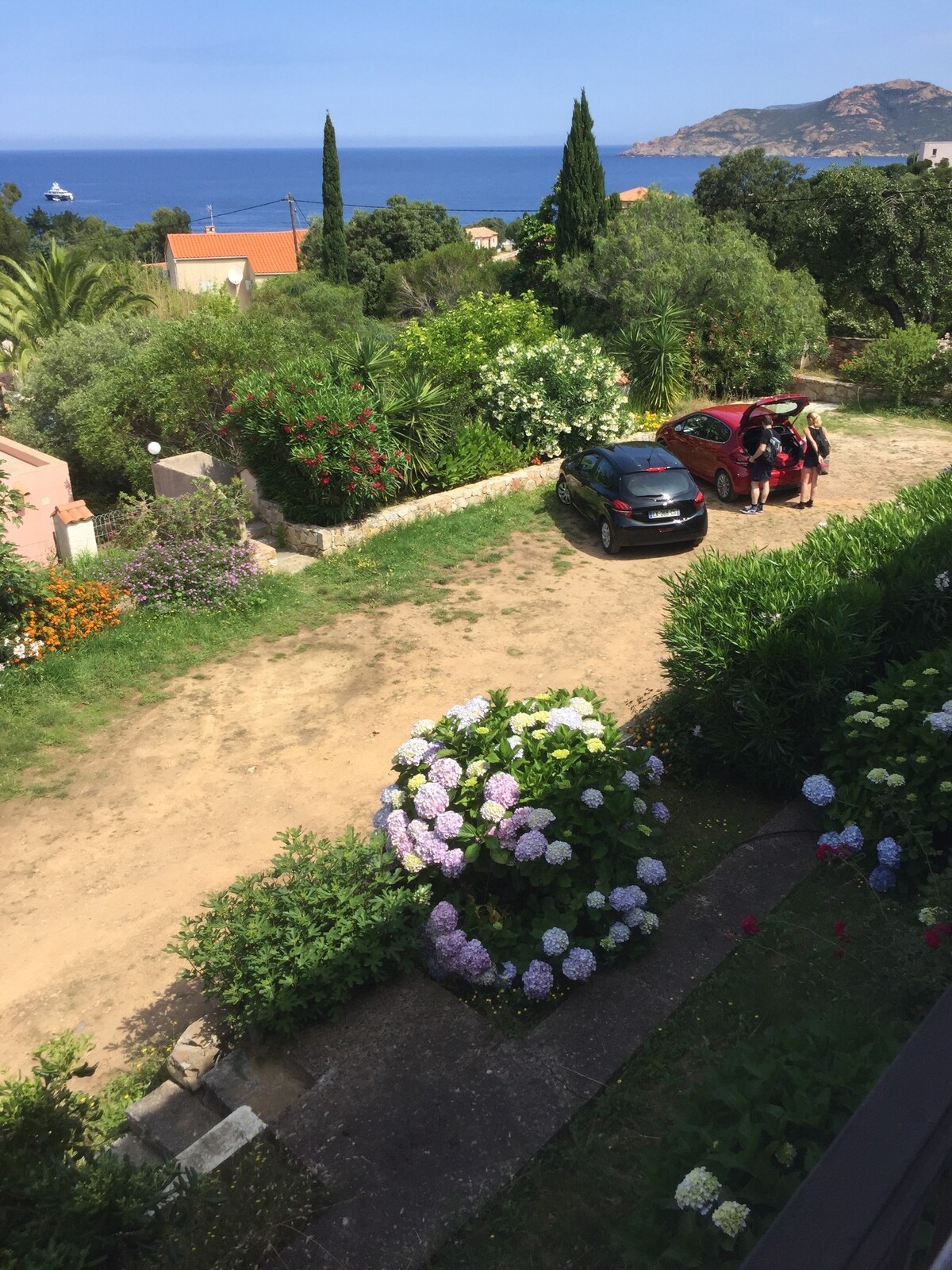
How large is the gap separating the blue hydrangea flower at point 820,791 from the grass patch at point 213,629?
6.31m

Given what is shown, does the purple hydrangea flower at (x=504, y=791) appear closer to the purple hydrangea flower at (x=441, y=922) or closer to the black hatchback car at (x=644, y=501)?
the purple hydrangea flower at (x=441, y=922)

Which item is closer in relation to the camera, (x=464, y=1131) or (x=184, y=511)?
(x=464, y=1131)

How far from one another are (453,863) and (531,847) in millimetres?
464

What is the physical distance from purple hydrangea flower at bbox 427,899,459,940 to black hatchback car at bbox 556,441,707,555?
887cm

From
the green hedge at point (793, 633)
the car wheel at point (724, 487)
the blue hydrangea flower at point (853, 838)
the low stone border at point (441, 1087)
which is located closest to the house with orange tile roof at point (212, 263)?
the car wheel at point (724, 487)

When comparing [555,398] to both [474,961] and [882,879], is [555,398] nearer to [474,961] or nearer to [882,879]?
[882,879]

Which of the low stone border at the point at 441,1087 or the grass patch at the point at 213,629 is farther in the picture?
the grass patch at the point at 213,629

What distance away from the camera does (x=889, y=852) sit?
17.8ft

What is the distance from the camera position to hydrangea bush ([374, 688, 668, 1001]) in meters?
5.31

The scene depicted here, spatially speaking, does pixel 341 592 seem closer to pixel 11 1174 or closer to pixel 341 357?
A: pixel 341 357

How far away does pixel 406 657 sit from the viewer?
11.1m

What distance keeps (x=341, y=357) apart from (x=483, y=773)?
12280 mm

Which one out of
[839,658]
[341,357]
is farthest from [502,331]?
[839,658]

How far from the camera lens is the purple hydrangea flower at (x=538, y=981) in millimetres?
5102
